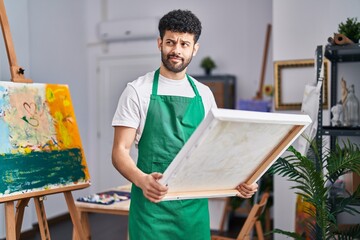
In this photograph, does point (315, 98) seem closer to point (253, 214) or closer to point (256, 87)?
point (253, 214)

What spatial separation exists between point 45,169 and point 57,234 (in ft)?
8.09

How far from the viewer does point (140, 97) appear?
66.9 inches

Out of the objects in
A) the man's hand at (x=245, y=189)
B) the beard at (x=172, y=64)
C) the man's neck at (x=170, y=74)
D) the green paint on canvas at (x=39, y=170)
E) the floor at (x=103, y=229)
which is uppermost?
the beard at (x=172, y=64)

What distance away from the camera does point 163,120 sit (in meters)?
1.73

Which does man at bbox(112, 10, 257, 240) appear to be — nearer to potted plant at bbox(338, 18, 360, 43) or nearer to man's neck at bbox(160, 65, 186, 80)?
man's neck at bbox(160, 65, 186, 80)

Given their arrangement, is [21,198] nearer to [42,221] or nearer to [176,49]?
[42,221]

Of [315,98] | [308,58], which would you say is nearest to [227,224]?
[308,58]

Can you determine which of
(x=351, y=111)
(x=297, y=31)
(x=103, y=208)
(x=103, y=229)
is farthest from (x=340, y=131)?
(x=103, y=229)

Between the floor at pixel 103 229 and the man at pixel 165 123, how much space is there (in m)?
2.86

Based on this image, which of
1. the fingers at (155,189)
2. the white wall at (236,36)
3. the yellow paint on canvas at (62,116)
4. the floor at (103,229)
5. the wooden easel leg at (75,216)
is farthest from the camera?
the white wall at (236,36)

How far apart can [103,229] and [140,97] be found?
11.4 ft

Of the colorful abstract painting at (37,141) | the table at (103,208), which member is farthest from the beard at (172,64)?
the table at (103,208)

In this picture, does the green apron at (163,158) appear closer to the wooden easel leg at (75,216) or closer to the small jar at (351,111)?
the wooden easel leg at (75,216)

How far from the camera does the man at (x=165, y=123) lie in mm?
1645
